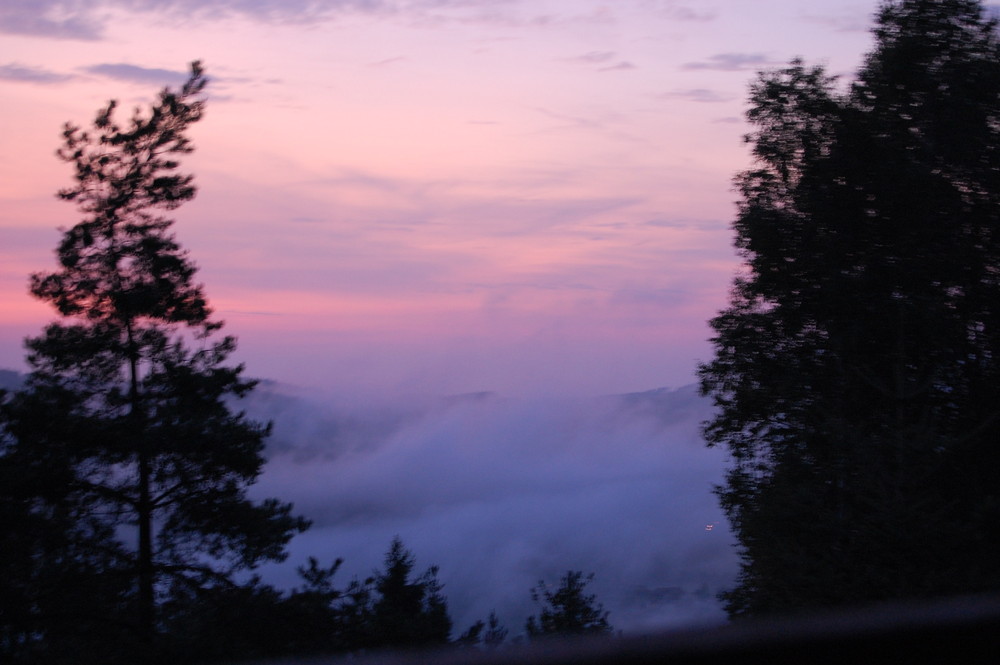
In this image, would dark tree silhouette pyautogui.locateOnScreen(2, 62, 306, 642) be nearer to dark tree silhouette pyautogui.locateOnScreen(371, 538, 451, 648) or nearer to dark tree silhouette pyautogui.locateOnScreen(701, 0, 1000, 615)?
dark tree silhouette pyautogui.locateOnScreen(371, 538, 451, 648)

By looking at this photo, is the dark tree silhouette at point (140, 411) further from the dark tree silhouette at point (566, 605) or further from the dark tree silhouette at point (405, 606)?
the dark tree silhouette at point (566, 605)

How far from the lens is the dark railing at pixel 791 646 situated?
1987 mm

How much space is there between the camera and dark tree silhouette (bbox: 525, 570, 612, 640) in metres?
28.3

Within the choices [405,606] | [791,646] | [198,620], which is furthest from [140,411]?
[791,646]

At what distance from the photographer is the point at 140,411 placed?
49.7ft

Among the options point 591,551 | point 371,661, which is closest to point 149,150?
point 371,661

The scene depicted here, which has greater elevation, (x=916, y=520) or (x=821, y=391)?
(x=821, y=391)

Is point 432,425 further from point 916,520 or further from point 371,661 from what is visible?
point 371,661

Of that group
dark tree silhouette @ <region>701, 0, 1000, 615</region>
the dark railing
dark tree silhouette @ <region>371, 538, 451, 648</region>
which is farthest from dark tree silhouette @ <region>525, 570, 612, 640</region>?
the dark railing

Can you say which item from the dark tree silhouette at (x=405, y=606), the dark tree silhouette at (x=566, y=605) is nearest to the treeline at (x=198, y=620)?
the dark tree silhouette at (x=405, y=606)

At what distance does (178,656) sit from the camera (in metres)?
12.7

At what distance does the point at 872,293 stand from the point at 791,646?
13570mm

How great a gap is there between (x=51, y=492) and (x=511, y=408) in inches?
6007

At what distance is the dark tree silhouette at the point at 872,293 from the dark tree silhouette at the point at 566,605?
45.4 ft
